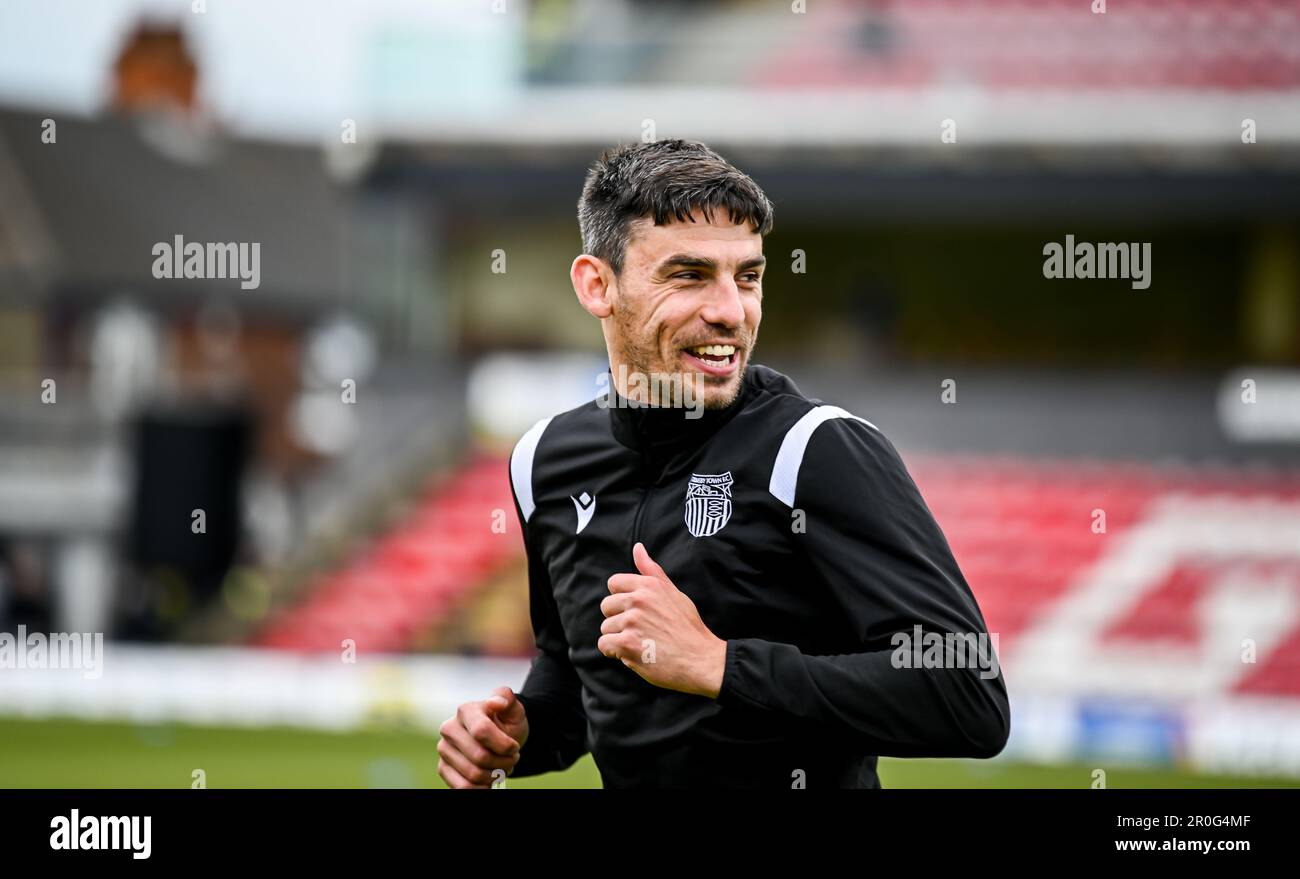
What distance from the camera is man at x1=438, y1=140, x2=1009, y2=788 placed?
283cm

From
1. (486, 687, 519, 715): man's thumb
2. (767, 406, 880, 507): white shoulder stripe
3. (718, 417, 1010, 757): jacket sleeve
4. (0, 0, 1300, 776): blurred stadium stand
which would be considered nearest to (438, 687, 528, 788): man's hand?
(486, 687, 519, 715): man's thumb

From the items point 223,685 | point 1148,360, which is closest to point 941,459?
point 1148,360

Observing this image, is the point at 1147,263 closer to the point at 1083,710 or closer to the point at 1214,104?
the point at 1214,104

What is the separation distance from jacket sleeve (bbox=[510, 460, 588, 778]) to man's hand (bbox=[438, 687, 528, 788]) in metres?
0.08

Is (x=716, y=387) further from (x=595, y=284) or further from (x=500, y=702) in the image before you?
(x=500, y=702)

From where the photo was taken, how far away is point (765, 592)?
9.95 feet

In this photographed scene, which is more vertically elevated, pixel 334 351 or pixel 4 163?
pixel 4 163

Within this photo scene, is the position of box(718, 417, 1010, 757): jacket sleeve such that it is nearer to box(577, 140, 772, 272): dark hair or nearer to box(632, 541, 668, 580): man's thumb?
box(632, 541, 668, 580): man's thumb

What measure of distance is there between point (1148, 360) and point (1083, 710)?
8.85 metres

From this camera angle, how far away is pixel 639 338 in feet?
10.5

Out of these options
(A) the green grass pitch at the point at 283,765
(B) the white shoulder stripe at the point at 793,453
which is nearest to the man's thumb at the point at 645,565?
(B) the white shoulder stripe at the point at 793,453

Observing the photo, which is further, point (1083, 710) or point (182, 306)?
point (182, 306)
